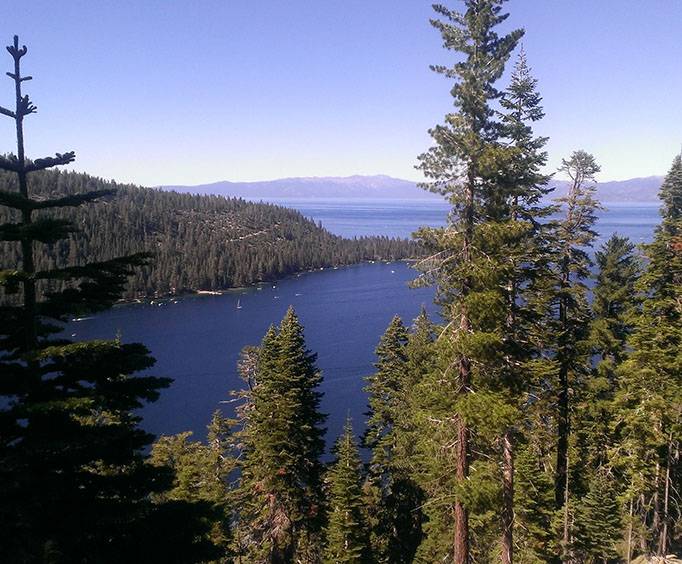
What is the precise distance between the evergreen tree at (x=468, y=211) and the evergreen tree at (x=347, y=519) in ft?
35.7

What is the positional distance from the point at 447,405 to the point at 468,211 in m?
3.86

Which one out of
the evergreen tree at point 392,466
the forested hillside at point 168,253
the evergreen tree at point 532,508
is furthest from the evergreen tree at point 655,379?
the forested hillside at point 168,253

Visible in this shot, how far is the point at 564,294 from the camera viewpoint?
15250 mm

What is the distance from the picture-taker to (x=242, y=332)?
90.2m

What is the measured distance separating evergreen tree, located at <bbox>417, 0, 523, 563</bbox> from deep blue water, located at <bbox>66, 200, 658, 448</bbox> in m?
31.1

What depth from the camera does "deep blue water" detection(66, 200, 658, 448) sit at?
2131 inches

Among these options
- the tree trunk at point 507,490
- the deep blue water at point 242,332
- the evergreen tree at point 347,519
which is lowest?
the deep blue water at point 242,332

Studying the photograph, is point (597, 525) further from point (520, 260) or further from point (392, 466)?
point (520, 260)

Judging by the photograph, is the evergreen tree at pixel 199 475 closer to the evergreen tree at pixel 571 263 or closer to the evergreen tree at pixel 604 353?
the evergreen tree at pixel 571 263

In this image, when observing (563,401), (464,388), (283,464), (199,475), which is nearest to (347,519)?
(283,464)

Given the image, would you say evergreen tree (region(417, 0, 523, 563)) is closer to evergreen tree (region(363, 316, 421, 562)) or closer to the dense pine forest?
the dense pine forest

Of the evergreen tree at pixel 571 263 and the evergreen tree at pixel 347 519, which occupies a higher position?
the evergreen tree at pixel 571 263

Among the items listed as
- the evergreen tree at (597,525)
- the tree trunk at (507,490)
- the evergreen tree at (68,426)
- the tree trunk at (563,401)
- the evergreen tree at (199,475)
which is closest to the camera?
the evergreen tree at (68,426)

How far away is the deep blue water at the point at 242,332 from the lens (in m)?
54.1
